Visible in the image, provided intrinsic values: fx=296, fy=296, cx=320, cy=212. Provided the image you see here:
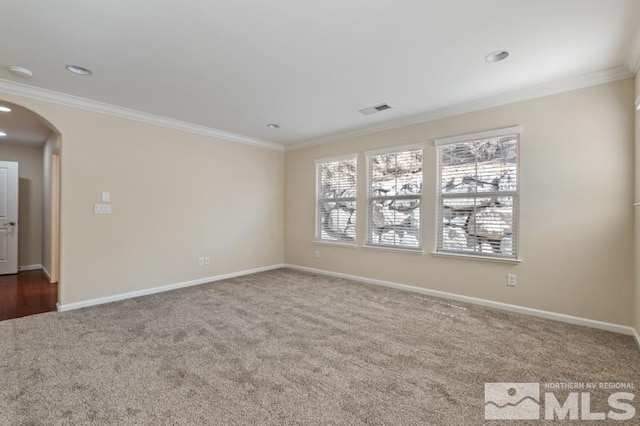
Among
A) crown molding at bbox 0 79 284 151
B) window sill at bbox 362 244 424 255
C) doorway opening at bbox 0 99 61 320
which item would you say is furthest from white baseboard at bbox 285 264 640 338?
doorway opening at bbox 0 99 61 320

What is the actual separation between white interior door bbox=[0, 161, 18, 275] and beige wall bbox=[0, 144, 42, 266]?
46 centimetres

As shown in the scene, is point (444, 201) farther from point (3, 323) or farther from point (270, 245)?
point (3, 323)

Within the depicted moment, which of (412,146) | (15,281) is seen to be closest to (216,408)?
(412,146)

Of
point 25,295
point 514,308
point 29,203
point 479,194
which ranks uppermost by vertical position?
point 479,194

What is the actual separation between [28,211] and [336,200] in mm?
6359

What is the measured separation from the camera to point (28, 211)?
611 centimetres

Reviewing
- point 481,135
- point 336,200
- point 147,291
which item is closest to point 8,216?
point 147,291

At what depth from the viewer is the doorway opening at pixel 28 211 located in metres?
4.31

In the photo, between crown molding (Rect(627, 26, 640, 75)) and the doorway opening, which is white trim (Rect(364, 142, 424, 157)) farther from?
the doorway opening

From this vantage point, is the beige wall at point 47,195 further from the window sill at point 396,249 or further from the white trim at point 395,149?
the window sill at point 396,249

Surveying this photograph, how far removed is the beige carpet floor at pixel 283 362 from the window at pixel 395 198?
1.21m

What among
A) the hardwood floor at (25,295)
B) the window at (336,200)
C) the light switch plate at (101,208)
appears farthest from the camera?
the window at (336,200)

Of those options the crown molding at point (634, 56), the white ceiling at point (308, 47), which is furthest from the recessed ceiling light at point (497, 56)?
the crown molding at point (634, 56)

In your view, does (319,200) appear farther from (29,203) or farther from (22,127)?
(29,203)
